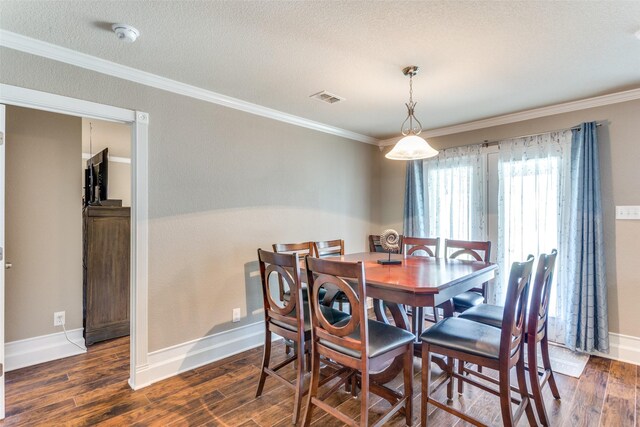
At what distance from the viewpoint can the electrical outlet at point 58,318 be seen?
9.47 feet

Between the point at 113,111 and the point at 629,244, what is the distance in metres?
4.38

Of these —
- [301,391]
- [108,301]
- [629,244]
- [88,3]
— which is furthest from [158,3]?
[629,244]

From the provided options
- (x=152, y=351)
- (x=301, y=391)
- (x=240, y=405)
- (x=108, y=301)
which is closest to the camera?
(x=301, y=391)

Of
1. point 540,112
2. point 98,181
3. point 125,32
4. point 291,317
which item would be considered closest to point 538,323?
point 291,317

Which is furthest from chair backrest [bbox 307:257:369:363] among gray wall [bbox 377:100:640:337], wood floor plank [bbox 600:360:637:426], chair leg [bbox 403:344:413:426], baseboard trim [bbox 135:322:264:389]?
gray wall [bbox 377:100:640:337]

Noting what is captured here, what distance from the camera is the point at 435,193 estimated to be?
403 cm

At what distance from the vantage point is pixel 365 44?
204cm

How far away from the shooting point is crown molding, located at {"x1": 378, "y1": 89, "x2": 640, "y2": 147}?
281 centimetres

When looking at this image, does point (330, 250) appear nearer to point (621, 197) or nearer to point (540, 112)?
point (540, 112)

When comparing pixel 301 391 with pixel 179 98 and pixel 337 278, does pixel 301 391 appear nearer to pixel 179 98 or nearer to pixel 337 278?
pixel 337 278

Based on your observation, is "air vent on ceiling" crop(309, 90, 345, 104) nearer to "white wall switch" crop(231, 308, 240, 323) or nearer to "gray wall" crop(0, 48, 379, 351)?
"gray wall" crop(0, 48, 379, 351)

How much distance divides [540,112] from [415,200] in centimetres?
160

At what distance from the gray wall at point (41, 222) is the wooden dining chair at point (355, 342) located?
2590 mm

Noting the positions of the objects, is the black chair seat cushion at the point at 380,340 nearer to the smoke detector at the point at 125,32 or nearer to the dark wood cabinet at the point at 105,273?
the smoke detector at the point at 125,32
